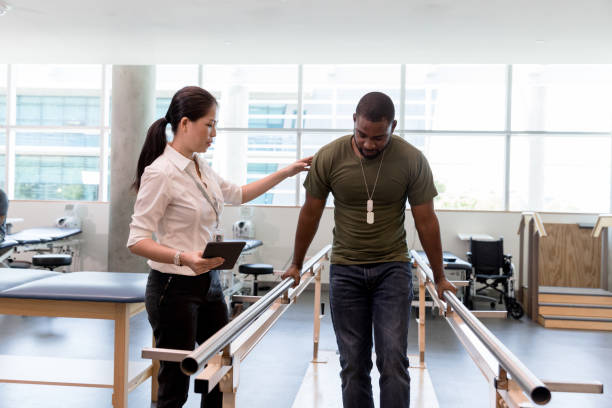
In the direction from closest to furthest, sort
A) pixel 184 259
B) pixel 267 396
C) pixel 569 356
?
pixel 184 259 → pixel 267 396 → pixel 569 356

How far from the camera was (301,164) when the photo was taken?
2.33 m

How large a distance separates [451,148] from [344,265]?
6.53 metres

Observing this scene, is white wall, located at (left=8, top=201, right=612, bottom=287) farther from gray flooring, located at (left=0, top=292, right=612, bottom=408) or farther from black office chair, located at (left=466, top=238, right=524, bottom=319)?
gray flooring, located at (left=0, top=292, right=612, bottom=408)

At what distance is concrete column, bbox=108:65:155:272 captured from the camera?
6.84 meters

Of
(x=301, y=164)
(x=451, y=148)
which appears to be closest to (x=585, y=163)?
(x=451, y=148)

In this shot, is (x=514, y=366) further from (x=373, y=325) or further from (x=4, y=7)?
(x=4, y=7)

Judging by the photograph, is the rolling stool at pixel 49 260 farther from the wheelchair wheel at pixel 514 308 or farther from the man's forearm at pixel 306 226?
the wheelchair wheel at pixel 514 308

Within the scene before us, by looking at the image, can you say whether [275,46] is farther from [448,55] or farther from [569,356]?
[569,356]

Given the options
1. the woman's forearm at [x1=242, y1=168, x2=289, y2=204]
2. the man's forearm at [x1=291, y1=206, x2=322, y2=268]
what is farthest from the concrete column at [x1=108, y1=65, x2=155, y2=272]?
the man's forearm at [x1=291, y1=206, x2=322, y2=268]

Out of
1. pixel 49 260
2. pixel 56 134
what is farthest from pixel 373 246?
pixel 56 134

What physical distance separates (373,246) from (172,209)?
0.73m

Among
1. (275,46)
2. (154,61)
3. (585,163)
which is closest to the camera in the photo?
(275,46)

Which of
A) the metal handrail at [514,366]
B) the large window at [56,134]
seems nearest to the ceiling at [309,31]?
the large window at [56,134]

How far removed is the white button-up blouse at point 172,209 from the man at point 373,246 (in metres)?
0.46
